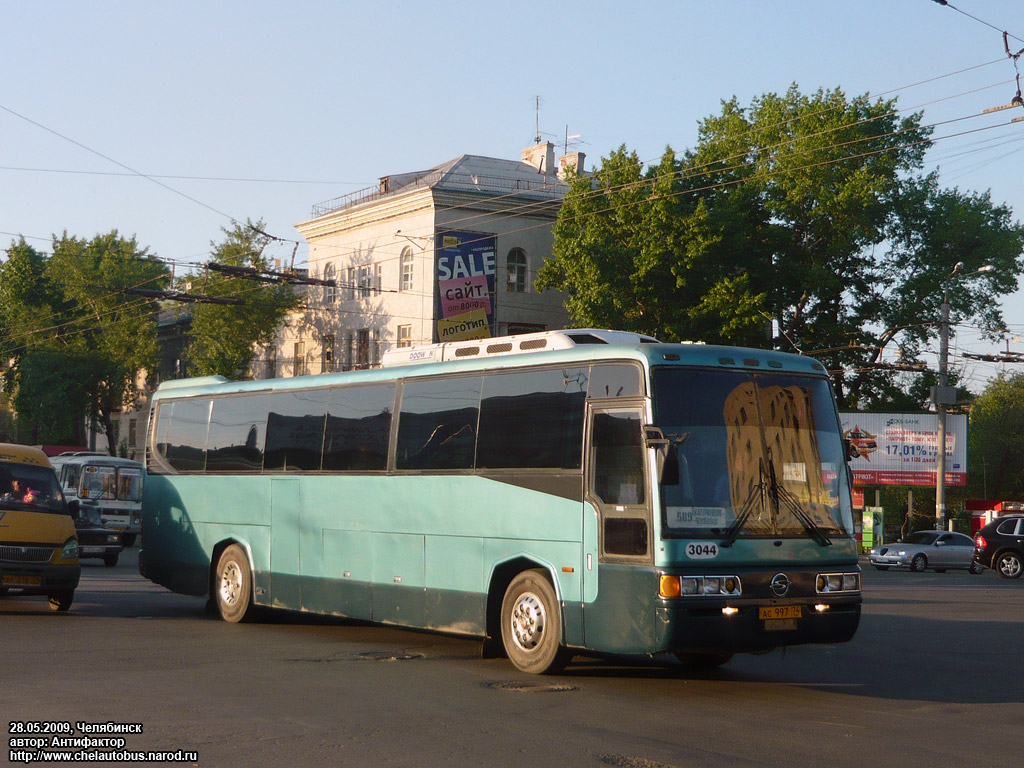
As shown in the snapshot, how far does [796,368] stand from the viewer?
11750mm

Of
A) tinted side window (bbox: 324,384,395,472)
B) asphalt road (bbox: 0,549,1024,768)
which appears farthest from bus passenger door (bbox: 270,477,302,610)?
tinted side window (bbox: 324,384,395,472)

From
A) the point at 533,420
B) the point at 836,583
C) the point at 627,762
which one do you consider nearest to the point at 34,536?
the point at 533,420

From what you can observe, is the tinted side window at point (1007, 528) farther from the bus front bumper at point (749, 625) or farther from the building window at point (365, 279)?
the building window at point (365, 279)

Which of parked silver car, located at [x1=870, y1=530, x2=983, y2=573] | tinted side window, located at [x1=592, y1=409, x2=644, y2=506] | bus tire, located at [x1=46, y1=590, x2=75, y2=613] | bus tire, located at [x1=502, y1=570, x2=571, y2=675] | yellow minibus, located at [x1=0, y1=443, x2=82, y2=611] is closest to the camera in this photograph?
tinted side window, located at [x1=592, y1=409, x2=644, y2=506]

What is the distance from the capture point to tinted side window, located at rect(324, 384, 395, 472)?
1448 centimetres

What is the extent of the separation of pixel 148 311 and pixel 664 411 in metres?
62.3

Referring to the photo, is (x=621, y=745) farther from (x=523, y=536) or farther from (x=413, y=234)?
(x=413, y=234)

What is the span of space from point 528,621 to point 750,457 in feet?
8.72

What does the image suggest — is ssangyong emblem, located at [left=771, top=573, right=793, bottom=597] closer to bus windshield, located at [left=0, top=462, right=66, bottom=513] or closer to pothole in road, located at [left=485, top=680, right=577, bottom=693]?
pothole in road, located at [left=485, top=680, right=577, bottom=693]

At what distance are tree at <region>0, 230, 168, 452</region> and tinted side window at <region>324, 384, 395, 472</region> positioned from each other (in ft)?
183

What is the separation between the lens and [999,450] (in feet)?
267

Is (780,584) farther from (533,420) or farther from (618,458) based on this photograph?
(533,420)

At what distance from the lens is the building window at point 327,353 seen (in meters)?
62.2

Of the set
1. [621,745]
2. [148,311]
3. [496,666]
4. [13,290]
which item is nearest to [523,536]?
[496,666]
